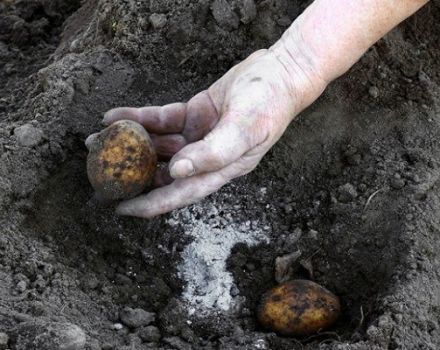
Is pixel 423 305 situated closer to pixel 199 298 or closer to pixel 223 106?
pixel 199 298

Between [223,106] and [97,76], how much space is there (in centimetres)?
89

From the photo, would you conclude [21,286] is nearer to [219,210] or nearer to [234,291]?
[234,291]

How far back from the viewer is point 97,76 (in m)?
3.70

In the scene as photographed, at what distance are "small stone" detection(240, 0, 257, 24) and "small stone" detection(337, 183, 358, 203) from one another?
Answer: 106cm

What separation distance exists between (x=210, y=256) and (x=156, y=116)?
72cm

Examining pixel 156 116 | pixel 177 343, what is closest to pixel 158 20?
pixel 156 116

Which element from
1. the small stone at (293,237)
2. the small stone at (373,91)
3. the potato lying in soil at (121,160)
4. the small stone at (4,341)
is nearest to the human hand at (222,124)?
the potato lying in soil at (121,160)

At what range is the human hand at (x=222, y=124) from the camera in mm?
2932

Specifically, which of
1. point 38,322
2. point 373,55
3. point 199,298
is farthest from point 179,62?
point 38,322

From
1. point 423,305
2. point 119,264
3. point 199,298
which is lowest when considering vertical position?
point 423,305

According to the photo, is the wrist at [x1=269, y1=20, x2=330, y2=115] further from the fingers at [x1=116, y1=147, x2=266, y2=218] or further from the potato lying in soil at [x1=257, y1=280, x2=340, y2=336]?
the potato lying in soil at [x1=257, y1=280, x2=340, y2=336]

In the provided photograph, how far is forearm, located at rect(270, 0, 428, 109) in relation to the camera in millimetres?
3096

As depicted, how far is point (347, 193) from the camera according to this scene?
135 inches

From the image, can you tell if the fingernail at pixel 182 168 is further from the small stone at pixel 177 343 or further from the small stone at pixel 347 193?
the small stone at pixel 347 193
